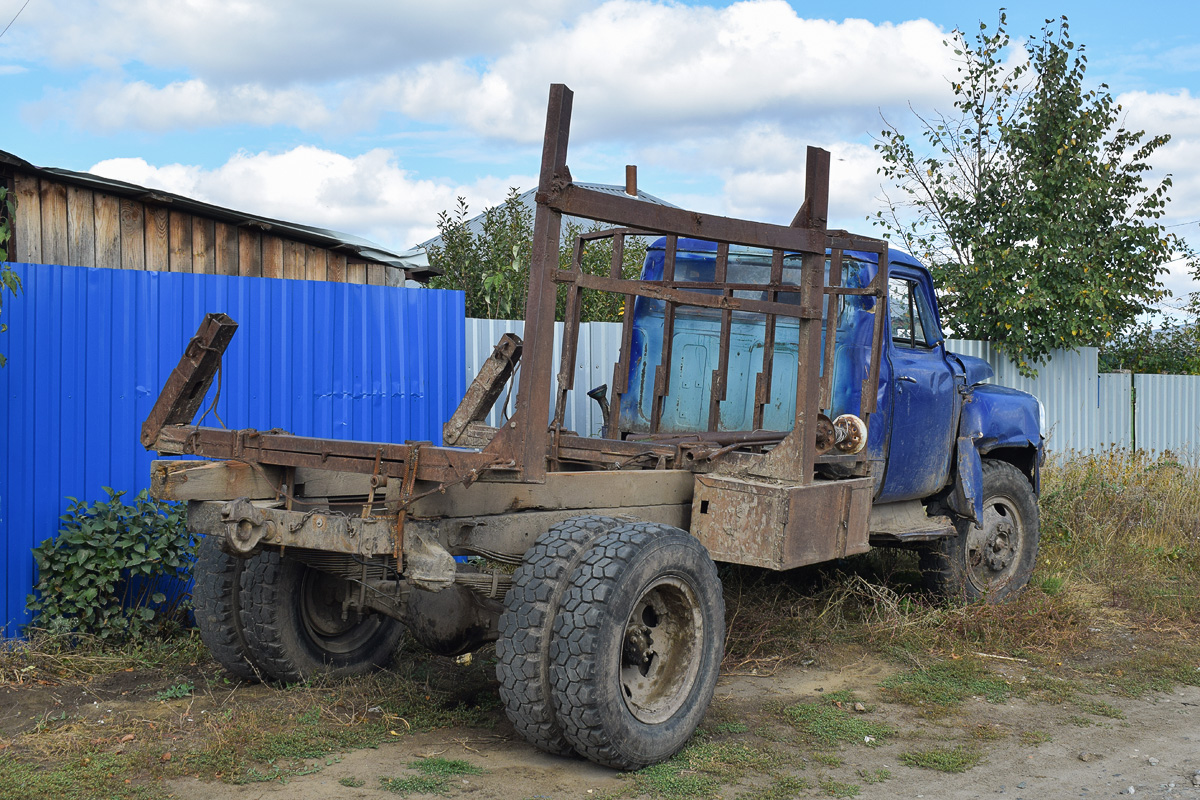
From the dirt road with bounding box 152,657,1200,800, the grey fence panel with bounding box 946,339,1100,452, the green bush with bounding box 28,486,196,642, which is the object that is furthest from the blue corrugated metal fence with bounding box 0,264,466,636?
the grey fence panel with bounding box 946,339,1100,452

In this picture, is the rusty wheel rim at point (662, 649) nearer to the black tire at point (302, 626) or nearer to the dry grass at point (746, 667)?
the dry grass at point (746, 667)

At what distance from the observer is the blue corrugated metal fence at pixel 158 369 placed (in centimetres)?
567

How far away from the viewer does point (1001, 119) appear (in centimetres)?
1227

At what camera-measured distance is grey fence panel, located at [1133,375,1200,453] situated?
1314cm

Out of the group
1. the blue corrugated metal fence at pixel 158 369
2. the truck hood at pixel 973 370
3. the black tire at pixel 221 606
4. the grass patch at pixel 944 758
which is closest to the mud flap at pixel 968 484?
the truck hood at pixel 973 370

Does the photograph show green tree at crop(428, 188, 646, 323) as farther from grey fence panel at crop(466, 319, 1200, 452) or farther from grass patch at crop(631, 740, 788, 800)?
grass patch at crop(631, 740, 788, 800)

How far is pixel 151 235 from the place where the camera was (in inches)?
298

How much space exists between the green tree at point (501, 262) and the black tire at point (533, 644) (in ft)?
22.6

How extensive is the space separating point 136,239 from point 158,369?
187 centimetres

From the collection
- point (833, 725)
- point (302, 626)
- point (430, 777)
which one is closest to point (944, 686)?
point (833, 725)

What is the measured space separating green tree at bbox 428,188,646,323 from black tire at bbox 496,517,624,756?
271 inches

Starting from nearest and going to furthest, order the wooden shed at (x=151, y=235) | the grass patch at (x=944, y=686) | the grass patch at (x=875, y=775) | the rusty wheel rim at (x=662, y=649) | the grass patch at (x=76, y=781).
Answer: the grass patch at (x=76, y=781) < the grass patch at (x=875, y=775) < the rusty wheel rim at (x=662, y=649) < the grass patch at (x=944, y=686) < the wooden shed at (x=151, y=235)

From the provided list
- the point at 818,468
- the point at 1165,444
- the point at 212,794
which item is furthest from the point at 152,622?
the point at 1165,444

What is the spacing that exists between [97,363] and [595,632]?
368cm
